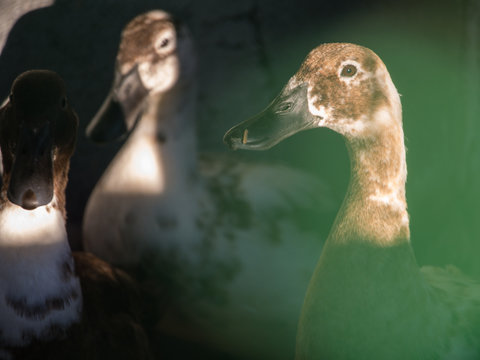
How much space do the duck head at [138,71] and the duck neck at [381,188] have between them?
97 cm

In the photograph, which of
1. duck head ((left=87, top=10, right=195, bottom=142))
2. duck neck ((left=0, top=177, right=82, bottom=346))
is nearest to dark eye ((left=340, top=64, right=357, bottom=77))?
duck neck ((left=0, top=177, right=82, bottom=346))

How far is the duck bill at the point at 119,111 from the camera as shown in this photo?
2.03 m

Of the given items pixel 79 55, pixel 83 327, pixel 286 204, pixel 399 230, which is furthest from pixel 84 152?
pixel 399 230

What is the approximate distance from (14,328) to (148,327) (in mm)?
592

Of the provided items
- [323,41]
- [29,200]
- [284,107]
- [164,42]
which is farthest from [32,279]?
[323,41]

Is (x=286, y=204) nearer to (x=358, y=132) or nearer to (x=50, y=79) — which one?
(x=358, y=132)

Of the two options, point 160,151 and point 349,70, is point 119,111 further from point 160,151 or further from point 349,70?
point 349,70

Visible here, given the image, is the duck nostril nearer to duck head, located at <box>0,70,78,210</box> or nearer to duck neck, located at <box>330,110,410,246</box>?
duck head, located at <box>0,70,78,210</box>

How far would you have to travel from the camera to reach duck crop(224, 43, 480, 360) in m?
1.30

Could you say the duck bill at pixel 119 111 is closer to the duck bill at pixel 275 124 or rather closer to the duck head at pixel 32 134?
the duck head at pixel 32 134

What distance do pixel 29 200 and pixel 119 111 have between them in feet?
2.30

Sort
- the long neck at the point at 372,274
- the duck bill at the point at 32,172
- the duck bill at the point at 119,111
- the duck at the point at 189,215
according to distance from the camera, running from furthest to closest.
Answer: the duck bill at the point at 119,111 → the duck at the point at 189,215 → the duck bill at the point at 32,172 → the long neck at the point at 372,274

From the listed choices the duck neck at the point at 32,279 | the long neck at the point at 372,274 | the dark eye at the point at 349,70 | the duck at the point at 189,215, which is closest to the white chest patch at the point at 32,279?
the duck neck at the point at 32,279

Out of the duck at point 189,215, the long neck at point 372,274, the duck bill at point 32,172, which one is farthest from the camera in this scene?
the duck at point 189,215
